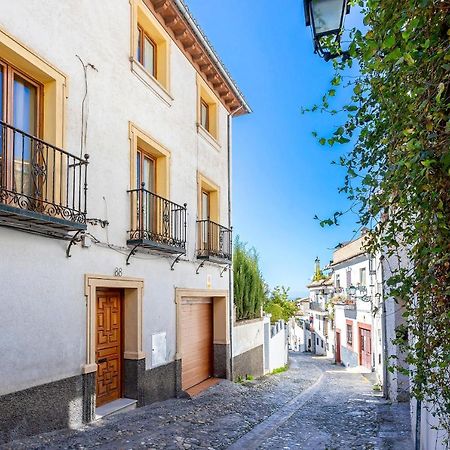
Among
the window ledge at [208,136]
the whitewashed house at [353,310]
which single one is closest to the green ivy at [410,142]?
the window ledge at [208,136]

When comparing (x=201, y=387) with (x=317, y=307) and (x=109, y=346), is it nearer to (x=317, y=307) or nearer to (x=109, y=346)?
(x=109, y=346)

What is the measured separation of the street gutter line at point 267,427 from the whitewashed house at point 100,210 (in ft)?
7.17

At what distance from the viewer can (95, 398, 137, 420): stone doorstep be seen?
23.8 ft

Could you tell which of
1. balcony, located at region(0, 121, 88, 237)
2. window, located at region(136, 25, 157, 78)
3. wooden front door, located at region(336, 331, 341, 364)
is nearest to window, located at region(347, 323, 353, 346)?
wooden front door, located at region(336, 331, 341, 364)

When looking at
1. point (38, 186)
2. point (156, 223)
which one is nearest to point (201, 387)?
point (156, 223)

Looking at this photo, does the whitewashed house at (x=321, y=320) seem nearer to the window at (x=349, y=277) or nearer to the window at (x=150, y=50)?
the window at (x=349, y=277)

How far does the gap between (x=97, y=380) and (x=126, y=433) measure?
133 cm

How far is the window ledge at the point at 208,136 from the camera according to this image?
12.0 metres

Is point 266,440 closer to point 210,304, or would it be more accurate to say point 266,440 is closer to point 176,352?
point 176,352

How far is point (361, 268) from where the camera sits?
23.3 meters

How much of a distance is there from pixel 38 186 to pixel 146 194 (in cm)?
302

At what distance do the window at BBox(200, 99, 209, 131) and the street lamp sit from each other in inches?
369

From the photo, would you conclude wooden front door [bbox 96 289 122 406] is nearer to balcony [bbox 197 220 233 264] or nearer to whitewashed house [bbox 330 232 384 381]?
balcony [bbox 197 220 233 264]

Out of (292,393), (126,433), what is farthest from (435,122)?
(292,393)
